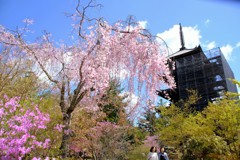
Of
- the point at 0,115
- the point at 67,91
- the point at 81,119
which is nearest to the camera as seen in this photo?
the point at 0,115

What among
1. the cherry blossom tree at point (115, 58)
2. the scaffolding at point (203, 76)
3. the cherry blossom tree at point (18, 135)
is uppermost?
the scaffolding at point (203, 76)

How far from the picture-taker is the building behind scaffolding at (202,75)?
22984 millimetres

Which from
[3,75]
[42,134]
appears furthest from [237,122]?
[3,75]

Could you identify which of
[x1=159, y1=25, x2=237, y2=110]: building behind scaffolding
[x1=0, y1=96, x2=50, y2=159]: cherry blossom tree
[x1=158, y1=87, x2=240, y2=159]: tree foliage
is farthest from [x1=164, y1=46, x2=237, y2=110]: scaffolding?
[x1=0, y1=96, x2=50, y2=159]: cherry blossom tree

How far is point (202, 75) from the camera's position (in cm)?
2436

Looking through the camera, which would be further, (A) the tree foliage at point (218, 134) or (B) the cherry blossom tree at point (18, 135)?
(A) the tree foliage at point (218, 134)

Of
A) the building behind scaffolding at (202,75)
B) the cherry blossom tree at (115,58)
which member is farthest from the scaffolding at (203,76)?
the cherry blossom tree at (115,58)

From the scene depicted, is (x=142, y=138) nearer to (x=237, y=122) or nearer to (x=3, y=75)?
(x=237, y=122)

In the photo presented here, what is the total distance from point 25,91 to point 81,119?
365 cm

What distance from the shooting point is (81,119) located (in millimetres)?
11664

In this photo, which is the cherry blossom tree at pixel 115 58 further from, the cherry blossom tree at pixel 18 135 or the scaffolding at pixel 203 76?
the scaffolding at pixel 203 76

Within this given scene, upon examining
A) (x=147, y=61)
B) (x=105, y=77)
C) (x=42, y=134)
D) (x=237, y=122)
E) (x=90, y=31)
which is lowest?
(x=42, y=134)

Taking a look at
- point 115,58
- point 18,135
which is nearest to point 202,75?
point 115,58

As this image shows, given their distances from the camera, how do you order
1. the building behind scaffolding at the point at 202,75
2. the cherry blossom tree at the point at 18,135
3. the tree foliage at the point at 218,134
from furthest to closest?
the building behind scaffolding at the point at 202,75 → the tree foliage at the point at 218,134 → the cherry blossom tree at the point at 18,135
